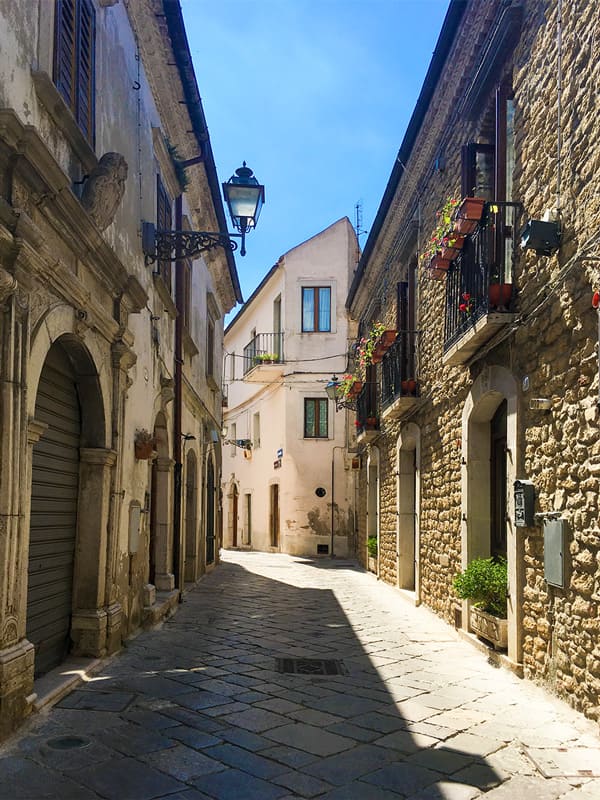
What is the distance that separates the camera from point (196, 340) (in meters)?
13.7

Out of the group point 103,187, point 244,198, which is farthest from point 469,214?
point 103,187

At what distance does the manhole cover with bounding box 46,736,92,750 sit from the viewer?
4.20 metres

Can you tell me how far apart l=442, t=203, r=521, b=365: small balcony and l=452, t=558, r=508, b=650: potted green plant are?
2.01 m

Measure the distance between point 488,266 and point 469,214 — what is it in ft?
1.83

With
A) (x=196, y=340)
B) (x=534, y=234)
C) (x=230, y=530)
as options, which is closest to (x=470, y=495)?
(x=534, y=234)

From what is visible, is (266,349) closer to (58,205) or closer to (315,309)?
(315,309)

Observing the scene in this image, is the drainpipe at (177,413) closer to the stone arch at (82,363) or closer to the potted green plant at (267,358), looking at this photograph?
the stone arch at (82,363)

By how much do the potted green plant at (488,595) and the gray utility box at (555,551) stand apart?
4.13 feet

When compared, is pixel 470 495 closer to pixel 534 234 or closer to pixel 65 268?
pixel 534 234

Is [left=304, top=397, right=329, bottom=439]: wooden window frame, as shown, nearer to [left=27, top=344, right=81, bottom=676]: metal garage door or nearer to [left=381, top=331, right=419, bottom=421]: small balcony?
[left=381, top=331, right=419, bottom=421]: small balcony

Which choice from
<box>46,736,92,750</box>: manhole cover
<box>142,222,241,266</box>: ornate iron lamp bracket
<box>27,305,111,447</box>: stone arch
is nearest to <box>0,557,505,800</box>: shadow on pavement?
<box>46,736,92,750</box>: manhole cover

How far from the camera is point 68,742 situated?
4289 mm

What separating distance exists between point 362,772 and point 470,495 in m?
4.19

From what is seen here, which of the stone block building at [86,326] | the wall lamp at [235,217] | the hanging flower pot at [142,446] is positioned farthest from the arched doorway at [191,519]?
the wall lamp at [235,217]
